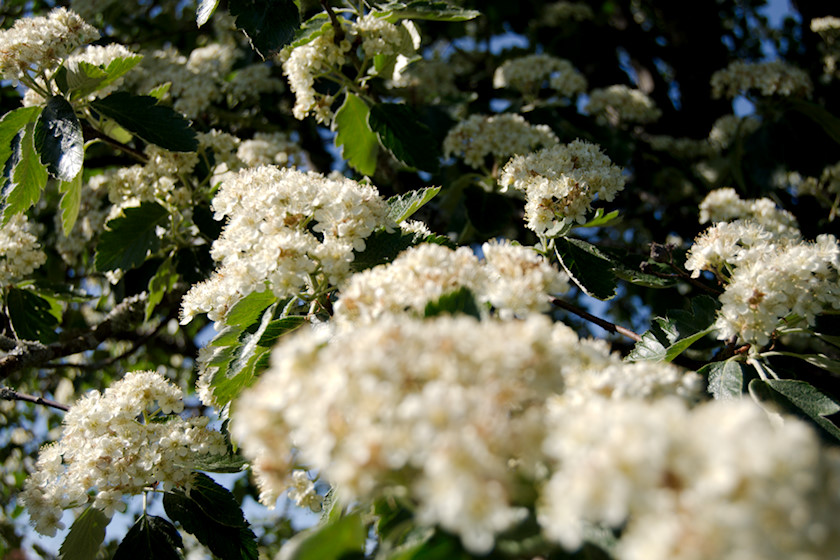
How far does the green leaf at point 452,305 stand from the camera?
1.23 m

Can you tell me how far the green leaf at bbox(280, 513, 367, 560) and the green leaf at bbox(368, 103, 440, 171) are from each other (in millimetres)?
1898

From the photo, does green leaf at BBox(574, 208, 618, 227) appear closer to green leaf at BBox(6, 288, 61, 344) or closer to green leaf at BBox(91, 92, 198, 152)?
green leaf at BBox(91, 92, 198, 152)

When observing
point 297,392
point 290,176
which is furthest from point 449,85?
point 297,392

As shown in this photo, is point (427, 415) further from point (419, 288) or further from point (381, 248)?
point (381, 248)

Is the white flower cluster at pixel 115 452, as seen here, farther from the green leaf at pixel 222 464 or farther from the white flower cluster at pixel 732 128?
the white flower cluster at pixel 732 128

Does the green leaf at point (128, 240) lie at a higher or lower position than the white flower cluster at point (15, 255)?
higher

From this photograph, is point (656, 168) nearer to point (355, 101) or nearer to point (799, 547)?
point (355, 101)

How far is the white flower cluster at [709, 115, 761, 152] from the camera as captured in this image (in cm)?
427

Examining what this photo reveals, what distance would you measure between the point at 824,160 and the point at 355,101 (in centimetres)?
293

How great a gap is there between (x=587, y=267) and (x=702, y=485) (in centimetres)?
161

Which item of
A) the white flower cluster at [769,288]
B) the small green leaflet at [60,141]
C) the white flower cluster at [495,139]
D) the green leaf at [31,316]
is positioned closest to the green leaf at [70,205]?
the small green leaflet at [60,141]

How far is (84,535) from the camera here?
2.06 meters

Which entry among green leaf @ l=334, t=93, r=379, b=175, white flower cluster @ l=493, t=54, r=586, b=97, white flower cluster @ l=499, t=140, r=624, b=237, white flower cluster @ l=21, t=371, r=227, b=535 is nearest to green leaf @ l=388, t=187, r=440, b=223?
white flower cluster @ l=499, t=140, r=624, b=237

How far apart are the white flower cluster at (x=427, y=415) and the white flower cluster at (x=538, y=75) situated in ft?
10.8
